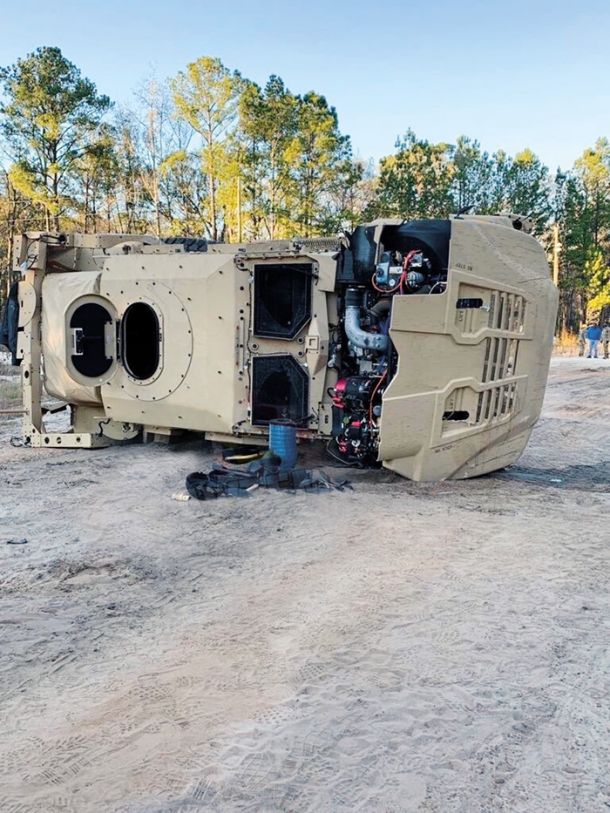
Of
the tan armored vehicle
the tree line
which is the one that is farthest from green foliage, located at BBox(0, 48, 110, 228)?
the tan armored vehicle

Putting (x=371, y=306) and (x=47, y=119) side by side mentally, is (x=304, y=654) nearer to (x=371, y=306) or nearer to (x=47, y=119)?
(x=371, y=306)

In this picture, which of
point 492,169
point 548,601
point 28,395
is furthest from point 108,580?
point 492,169

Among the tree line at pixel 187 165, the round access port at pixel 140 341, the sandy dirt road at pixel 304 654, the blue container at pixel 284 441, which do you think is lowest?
the sandy dirt road at pixel 304 654

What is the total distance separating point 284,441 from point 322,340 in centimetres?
105

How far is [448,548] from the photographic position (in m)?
4.66

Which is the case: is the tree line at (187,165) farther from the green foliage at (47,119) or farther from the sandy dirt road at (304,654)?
the sandy dirt road at (304,654)

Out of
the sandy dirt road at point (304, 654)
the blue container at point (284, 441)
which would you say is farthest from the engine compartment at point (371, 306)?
the sandy dirt road at point (304, 654)

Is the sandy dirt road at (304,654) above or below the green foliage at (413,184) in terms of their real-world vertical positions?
below

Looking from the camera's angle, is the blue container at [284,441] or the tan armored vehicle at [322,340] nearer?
the tan armored vehicle at [322,340]

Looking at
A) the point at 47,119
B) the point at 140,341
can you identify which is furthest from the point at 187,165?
the point at 140,341

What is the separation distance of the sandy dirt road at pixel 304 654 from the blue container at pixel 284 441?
0.71m

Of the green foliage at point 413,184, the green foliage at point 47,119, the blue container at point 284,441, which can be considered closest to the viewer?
the blue container at point 284,441

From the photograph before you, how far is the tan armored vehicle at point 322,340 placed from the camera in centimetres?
605

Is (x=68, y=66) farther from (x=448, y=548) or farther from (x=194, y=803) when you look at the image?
(x=194, y=803)
